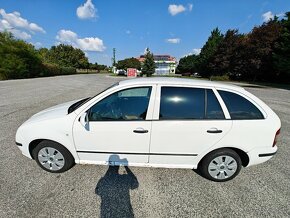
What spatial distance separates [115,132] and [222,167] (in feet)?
5.94

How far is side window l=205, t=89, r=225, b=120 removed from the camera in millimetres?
2650

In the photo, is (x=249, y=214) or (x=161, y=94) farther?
(x=161, y=94)

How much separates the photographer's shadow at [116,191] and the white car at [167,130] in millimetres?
289

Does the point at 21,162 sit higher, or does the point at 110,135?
the point at 110,135

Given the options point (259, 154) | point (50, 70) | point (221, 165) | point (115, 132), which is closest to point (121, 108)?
point (115, 132)

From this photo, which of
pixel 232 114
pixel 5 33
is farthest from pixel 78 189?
pixel 5 33

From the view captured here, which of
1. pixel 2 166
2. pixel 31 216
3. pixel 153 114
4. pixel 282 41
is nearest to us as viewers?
pixel 31 216

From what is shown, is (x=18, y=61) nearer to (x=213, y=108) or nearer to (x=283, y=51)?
(x=213, y=108)

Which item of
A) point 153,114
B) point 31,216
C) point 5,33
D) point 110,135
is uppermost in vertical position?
point 5,33

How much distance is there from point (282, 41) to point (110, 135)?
33068mm

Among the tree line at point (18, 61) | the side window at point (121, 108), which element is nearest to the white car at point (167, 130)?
the side window at point (121, 108)

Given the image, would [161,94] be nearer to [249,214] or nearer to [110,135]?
[110,135]

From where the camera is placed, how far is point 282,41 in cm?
2602

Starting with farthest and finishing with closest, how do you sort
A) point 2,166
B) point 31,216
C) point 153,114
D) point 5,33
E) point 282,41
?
point 5,33 < point 282,41 < point 2,166 < point 153,114 < point 31,216
